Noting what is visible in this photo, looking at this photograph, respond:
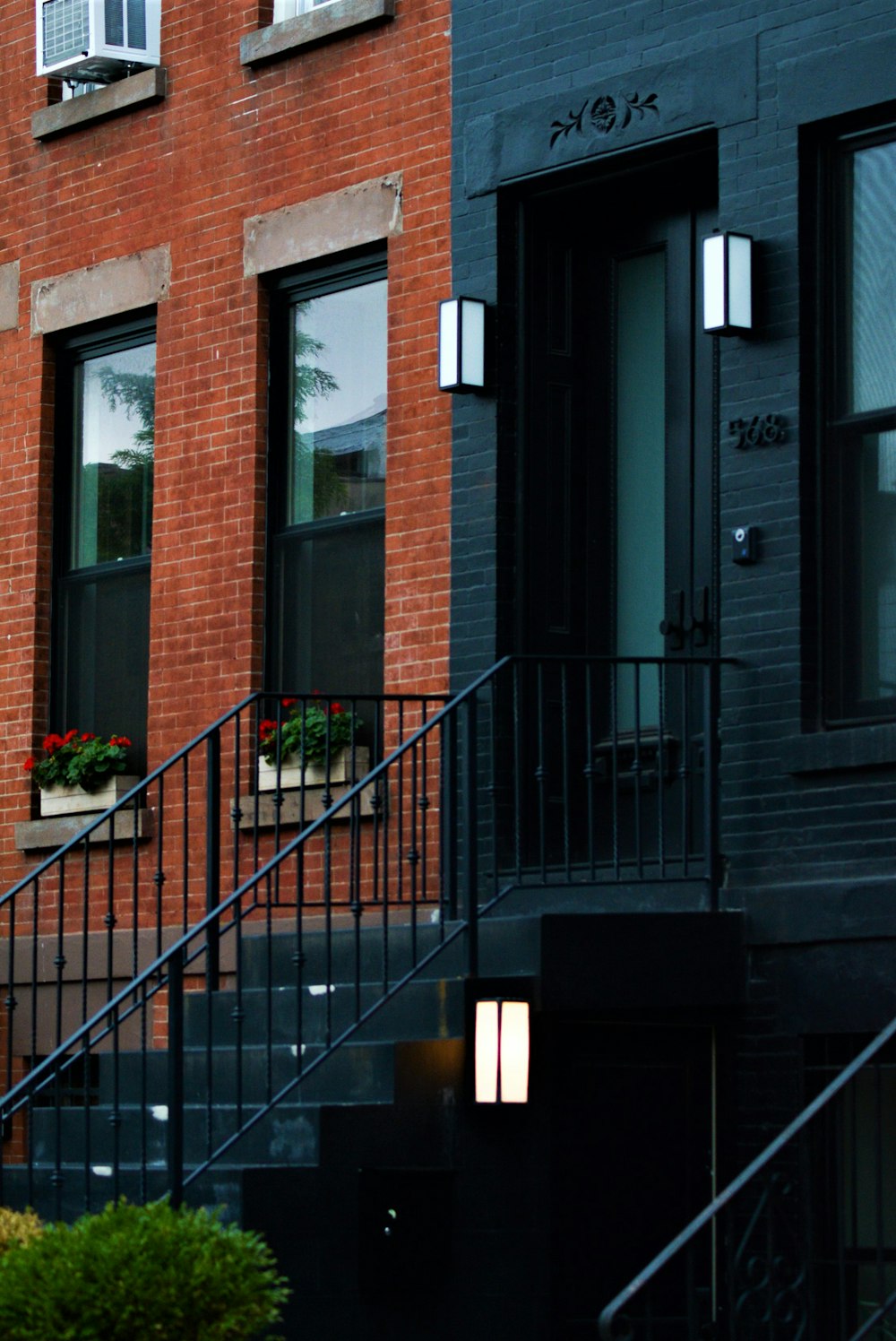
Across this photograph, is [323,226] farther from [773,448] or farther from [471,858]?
[471,858]

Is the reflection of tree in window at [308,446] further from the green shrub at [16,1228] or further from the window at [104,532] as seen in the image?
the green shrub at [16,1228]

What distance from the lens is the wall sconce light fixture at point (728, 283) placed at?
9.56 meters

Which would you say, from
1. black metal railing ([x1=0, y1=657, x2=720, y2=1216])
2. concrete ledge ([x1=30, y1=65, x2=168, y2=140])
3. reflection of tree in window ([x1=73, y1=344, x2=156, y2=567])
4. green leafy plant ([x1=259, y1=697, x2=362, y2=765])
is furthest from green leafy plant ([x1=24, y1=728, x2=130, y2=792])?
concrete ledge ([x1=30, y1=65, x2=168, y2=140])

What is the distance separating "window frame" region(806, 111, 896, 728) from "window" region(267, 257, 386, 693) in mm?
2554

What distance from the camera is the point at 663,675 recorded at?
9.79 m

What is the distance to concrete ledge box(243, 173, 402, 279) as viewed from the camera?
11.3 metres

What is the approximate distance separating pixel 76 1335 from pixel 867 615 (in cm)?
395

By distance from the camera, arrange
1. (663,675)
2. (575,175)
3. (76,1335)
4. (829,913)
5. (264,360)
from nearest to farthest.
Answer: (76,1335), (829,913), (663,675), (575,175), (264,360)

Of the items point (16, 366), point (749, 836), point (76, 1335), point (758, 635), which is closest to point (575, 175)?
point (758, 635)

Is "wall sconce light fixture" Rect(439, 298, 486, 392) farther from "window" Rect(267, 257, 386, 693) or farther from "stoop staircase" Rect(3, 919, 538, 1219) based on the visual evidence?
"stoop staircase" Rect(3, 919, 538, 1219)

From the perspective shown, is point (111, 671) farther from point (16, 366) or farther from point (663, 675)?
point (663, 675)

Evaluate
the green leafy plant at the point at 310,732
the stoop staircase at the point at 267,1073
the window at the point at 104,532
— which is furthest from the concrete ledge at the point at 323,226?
the stoop staircase at the point at 267,1073

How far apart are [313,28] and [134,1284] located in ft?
Answer: 21.2

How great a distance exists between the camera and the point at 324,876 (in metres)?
10.5
